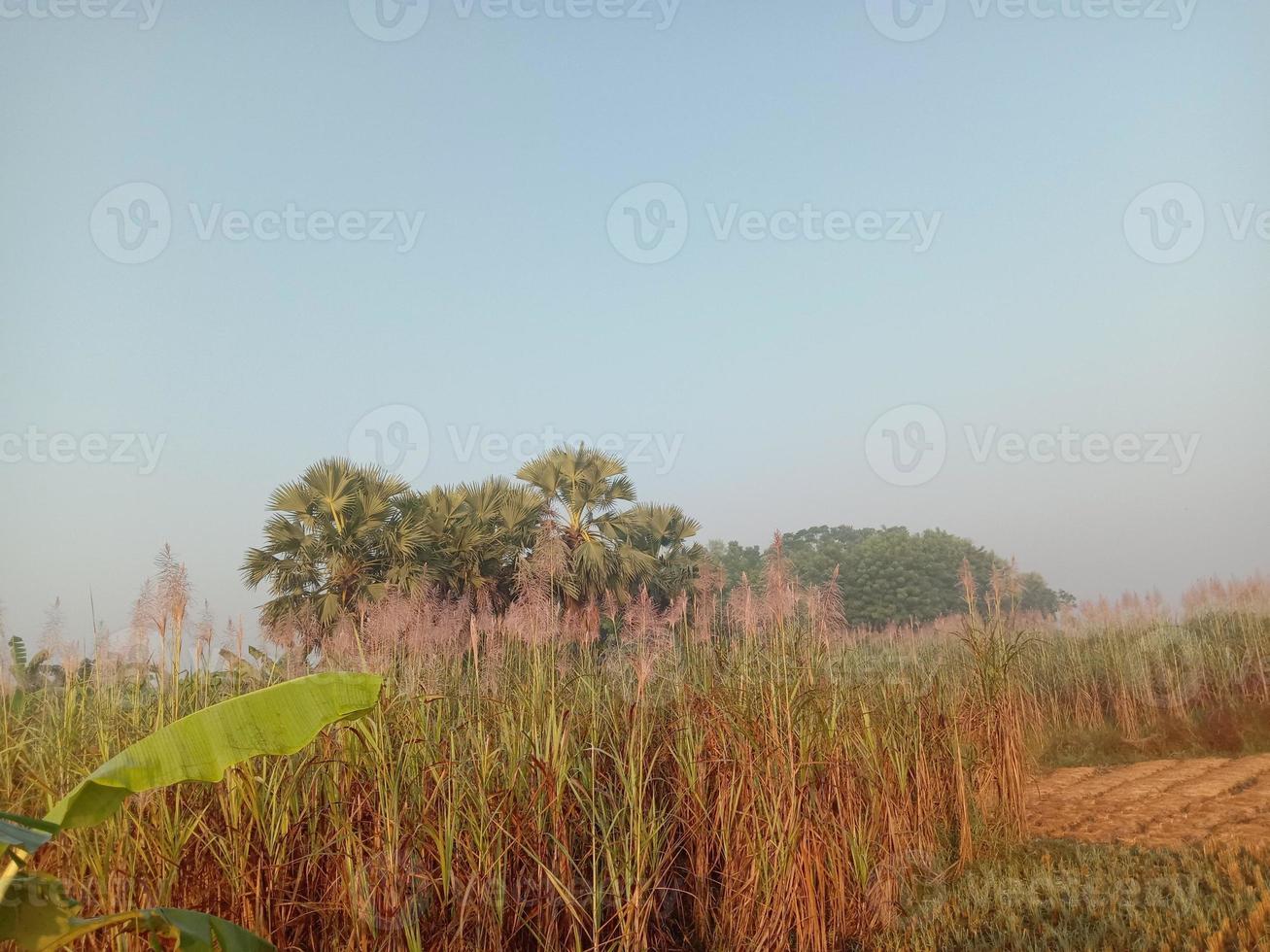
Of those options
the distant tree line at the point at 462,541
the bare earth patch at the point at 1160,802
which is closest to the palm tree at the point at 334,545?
the distant tree line at the point at 462,541

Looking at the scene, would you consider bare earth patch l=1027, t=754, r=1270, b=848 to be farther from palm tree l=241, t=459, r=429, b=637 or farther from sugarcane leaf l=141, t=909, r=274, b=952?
palm tree l=241, t=459, r=429, b=637

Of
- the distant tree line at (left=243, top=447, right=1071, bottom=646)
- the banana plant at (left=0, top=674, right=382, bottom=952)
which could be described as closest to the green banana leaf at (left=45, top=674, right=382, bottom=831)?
the banana plant at (left=0, top=674, right=382, bottom=952)

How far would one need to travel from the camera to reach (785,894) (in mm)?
3959

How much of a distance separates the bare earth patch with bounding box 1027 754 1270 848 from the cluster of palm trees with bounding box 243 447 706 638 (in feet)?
21.4

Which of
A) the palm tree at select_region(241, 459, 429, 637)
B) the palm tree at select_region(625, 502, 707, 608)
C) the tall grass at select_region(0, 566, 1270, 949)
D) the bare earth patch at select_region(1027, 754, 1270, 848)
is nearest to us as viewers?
the tall grass at select_region(0, 566, 1270, 949)

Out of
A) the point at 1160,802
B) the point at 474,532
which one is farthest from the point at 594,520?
the point at 1160,802

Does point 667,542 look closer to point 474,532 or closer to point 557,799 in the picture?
point 474,532

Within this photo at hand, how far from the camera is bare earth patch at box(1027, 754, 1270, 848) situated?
20.9ft

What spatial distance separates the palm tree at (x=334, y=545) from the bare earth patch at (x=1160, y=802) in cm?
946

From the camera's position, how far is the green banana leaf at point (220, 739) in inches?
89.1

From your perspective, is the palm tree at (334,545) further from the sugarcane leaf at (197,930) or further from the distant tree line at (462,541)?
the sugarcane leaf at (197,930)

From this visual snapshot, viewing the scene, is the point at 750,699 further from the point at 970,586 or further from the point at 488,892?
the point at 970,586

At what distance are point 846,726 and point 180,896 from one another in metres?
3.29

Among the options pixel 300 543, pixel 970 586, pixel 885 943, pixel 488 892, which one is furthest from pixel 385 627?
pixel 300 543
